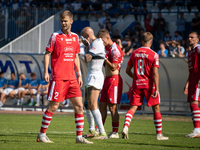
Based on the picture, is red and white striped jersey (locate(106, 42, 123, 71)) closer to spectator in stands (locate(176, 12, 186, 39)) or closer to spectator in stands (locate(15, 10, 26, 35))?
spectator in stands (locate(15, 10, 26, 35))

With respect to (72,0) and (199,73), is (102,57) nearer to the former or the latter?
(199,73)

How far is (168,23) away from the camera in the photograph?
23.9m

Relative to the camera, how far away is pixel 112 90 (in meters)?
7.95

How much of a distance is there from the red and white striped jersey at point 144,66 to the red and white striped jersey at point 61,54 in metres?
1.67

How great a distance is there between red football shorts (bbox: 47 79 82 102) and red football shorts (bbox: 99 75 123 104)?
1473 mm

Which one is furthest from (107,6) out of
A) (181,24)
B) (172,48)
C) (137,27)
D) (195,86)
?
(195,86)

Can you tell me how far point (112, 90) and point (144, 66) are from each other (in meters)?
0.88

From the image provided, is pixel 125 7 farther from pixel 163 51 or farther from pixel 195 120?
pixel 195 120

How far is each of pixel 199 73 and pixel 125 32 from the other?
16.2 metres

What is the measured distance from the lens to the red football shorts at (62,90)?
6.45m

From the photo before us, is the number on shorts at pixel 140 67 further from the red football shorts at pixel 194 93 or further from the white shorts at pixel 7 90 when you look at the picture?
A: the white shorts at pixel 7 90

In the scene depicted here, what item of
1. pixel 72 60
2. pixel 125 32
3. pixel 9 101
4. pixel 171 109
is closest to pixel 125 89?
pixel 171 109

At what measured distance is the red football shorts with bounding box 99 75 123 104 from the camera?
792 cm

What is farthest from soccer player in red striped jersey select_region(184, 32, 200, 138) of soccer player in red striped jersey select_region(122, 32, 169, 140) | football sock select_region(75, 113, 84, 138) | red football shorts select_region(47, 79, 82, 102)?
red football shorts select_region(47, 79, 82, 102)
